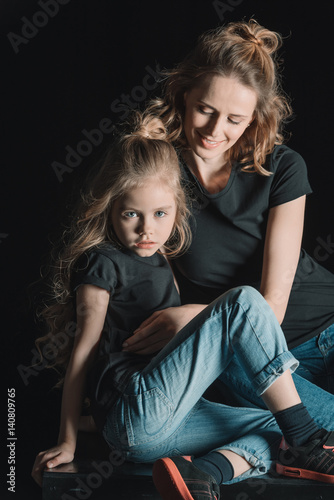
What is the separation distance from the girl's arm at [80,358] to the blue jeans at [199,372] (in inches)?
3.9

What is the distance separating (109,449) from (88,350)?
311 millimetres

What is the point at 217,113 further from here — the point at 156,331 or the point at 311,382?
the point at 311,382

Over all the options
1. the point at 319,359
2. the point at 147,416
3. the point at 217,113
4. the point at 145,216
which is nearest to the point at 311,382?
the point at 319,359

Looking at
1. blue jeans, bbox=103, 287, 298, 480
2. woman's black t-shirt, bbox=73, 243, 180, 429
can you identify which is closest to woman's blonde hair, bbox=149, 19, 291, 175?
woman's black t-shirt, bbox=73, 243, 180, 429

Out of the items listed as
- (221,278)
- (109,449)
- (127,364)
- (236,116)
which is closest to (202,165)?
(236,116)

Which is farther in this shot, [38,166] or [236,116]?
[38,166]

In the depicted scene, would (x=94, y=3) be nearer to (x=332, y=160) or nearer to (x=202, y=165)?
(x=202, y=165)

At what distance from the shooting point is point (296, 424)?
1.46 m

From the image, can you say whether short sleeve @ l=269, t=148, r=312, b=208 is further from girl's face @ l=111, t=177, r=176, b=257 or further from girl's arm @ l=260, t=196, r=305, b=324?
girl's face @ l=111, t=177, r=176, b=257

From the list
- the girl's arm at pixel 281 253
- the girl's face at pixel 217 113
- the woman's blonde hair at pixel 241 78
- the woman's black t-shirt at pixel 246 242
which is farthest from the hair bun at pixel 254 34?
the girl's arm at pixel 281 253

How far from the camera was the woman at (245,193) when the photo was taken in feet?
5.68

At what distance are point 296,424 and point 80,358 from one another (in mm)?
551

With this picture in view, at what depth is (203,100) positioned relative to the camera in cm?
172

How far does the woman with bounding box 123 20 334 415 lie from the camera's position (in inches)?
68.1
